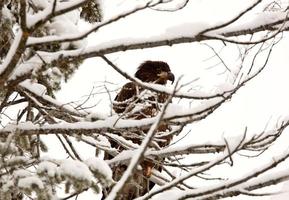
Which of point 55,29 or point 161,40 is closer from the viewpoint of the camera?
Result: point 161,40

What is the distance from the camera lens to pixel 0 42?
3.64 m

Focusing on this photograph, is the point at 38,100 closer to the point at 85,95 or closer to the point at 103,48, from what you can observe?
the point at 85,95

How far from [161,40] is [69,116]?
126 centimetres

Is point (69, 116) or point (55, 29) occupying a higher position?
point (55, 29)

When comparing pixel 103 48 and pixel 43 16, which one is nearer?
pixel 43 16

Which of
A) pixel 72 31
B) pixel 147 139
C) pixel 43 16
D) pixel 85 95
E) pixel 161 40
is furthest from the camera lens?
pixel 85 95

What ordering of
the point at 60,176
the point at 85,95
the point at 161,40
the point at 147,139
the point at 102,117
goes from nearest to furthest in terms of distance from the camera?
1. the point at 147,139
2. the point at 161,40
3. the point at 60,176
4. the point at 102,117
5. the point at 85,95

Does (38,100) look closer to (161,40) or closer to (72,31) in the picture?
(72,31)

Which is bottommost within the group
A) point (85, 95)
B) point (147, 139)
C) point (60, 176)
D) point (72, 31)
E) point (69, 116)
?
point (60, 176)

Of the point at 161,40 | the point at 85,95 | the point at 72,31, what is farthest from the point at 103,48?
the point at 85,95

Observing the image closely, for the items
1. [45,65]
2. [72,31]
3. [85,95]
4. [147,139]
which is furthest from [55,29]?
[147,139]

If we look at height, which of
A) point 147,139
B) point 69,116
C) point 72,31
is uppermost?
point 72,31

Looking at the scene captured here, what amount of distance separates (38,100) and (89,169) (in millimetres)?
835

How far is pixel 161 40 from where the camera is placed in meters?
2.21
